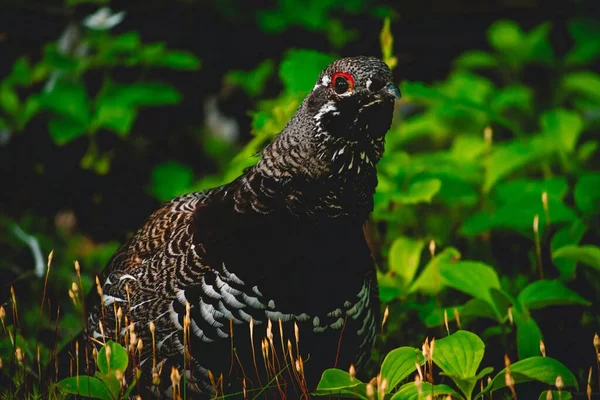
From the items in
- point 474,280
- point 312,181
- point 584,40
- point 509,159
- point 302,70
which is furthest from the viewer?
point 584,40

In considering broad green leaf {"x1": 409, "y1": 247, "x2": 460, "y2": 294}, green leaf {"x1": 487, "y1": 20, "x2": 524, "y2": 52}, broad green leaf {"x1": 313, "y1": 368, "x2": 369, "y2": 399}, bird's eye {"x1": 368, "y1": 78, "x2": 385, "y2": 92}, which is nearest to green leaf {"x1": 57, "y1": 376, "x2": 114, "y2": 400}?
broad green leaf {"x1": 313, "y1": 368, "x2": 369, "y2": 399}

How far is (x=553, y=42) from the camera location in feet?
27.0

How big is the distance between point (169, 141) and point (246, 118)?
34.6 inches

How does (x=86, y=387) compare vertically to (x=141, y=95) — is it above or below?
below

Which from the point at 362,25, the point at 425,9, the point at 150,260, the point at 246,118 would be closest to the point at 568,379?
the point at 150,260

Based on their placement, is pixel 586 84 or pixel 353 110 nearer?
pixel 353 110

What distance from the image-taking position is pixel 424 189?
4.72 metres

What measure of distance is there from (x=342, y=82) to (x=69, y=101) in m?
2.91

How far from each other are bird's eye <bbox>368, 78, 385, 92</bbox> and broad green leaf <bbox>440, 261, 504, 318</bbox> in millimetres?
1255

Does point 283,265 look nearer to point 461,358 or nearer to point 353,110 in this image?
point 353,110

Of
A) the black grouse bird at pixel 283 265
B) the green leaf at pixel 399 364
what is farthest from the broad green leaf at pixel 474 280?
the green leaf at pixel 399 364

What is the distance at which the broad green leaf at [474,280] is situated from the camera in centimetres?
404

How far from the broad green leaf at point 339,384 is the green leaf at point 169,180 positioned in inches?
115

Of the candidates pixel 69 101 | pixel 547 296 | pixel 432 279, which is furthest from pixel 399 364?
pixel 69 101
